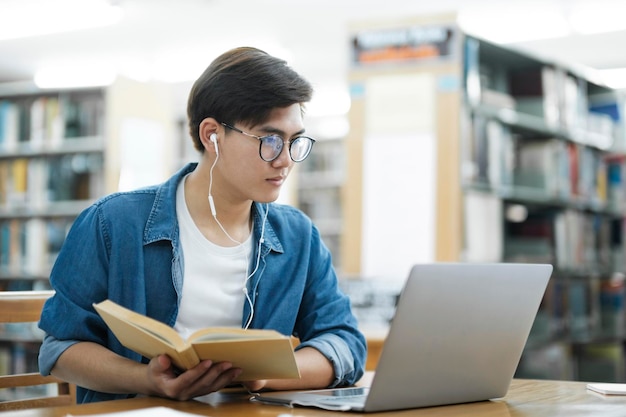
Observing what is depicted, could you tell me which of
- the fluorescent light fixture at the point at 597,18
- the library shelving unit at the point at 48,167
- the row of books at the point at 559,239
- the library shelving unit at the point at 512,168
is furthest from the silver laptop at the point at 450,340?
the fluorescent light fixture at the point at 597,18

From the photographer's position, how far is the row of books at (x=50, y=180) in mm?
5164

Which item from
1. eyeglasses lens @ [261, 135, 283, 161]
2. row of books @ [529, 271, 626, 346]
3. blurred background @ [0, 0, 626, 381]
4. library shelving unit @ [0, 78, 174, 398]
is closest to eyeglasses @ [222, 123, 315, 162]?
eyeglasses lens @ [261, 135, 283, 161]

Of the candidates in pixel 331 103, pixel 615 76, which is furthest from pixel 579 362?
pixel 331 103

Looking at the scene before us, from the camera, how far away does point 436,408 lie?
115cm

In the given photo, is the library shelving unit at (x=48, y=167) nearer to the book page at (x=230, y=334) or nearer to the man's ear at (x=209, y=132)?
the man's ear at (x=209, y=132)

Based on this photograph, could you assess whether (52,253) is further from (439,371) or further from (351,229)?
(439,371)

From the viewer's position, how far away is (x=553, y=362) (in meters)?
4.07

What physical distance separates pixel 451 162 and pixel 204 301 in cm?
207

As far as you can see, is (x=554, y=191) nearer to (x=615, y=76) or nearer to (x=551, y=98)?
(x=551, y=98)

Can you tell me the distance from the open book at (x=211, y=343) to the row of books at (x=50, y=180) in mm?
4160

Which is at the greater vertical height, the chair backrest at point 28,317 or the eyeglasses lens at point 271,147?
the eyeglasses lens at point 271,147

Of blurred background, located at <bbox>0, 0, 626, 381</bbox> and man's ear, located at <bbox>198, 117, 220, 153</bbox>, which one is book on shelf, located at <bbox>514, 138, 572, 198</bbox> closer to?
blurred background, located at <bbox>0, 0, 626, 381</bbox>

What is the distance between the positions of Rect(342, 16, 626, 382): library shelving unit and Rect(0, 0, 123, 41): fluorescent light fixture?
3.52m

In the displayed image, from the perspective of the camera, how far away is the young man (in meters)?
1.32
